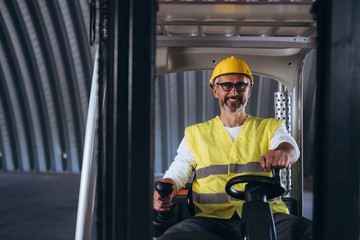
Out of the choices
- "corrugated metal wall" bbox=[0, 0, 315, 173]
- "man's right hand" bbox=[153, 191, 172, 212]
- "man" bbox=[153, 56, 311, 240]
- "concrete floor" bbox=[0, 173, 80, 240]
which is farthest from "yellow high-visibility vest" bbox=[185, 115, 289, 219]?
"corrugated metal wall" bbox=[0, 0, 315, 173]

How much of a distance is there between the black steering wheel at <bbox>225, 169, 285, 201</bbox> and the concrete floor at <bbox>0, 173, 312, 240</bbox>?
3.78m

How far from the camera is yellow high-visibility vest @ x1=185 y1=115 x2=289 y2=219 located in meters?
2.77

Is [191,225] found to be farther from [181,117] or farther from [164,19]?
[181,117]

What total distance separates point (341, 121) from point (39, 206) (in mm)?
6797

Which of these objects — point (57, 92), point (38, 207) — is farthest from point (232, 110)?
point (57, 92)

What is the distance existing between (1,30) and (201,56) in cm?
901

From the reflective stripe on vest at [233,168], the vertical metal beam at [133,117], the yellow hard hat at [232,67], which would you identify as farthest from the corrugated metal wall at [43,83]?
the vertical metal beam at [133,117]

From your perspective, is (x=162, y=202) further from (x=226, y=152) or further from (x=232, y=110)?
(x=232, y=110)

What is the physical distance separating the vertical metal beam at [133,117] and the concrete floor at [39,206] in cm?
428

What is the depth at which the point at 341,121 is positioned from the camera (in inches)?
56.0

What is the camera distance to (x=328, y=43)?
55.9 inches

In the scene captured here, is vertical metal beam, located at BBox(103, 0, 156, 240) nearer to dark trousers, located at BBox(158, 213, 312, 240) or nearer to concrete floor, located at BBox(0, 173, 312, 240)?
dark trousers, located at BBox(158, 213, 312, 240)

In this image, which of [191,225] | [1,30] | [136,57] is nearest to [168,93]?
[1,30]

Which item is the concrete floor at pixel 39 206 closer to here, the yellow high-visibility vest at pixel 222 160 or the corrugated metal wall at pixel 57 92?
the corrugated metal wall at pixel 57 92
